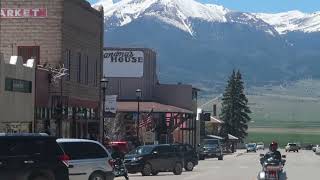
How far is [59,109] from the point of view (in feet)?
137

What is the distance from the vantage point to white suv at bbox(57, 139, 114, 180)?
26359 mm

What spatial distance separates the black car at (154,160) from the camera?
41.9 metres

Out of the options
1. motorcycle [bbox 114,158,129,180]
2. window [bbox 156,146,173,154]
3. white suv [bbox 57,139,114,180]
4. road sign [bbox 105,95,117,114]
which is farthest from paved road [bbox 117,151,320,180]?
white suv [bbox 57,139,114,180]

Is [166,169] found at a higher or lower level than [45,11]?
lower

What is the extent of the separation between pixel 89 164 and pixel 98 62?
28.6 m

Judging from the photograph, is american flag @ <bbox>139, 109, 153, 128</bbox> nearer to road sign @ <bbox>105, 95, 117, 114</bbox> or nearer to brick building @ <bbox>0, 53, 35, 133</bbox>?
road sign @ <bbox>105, 95, 117, 114</bbox>

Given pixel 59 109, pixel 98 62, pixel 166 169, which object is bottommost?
pixel 166 169

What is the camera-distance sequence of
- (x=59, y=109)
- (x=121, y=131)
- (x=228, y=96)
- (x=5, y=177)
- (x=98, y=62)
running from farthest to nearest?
(x=228, y=96), (x=121, y=131), (x=98, y=62), (x=59, y=109), (x=5, y=177)

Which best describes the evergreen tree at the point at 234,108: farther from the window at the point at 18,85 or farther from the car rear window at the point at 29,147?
the car rear window at the point at 29,147

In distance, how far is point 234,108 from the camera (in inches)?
5630

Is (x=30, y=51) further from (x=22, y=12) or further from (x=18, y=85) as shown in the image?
(x=18, y=85)

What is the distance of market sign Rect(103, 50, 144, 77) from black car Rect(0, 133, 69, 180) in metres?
63.3

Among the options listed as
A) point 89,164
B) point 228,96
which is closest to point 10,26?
point 89,164

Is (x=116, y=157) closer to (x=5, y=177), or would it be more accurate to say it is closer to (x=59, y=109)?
(x=59, y=109)
